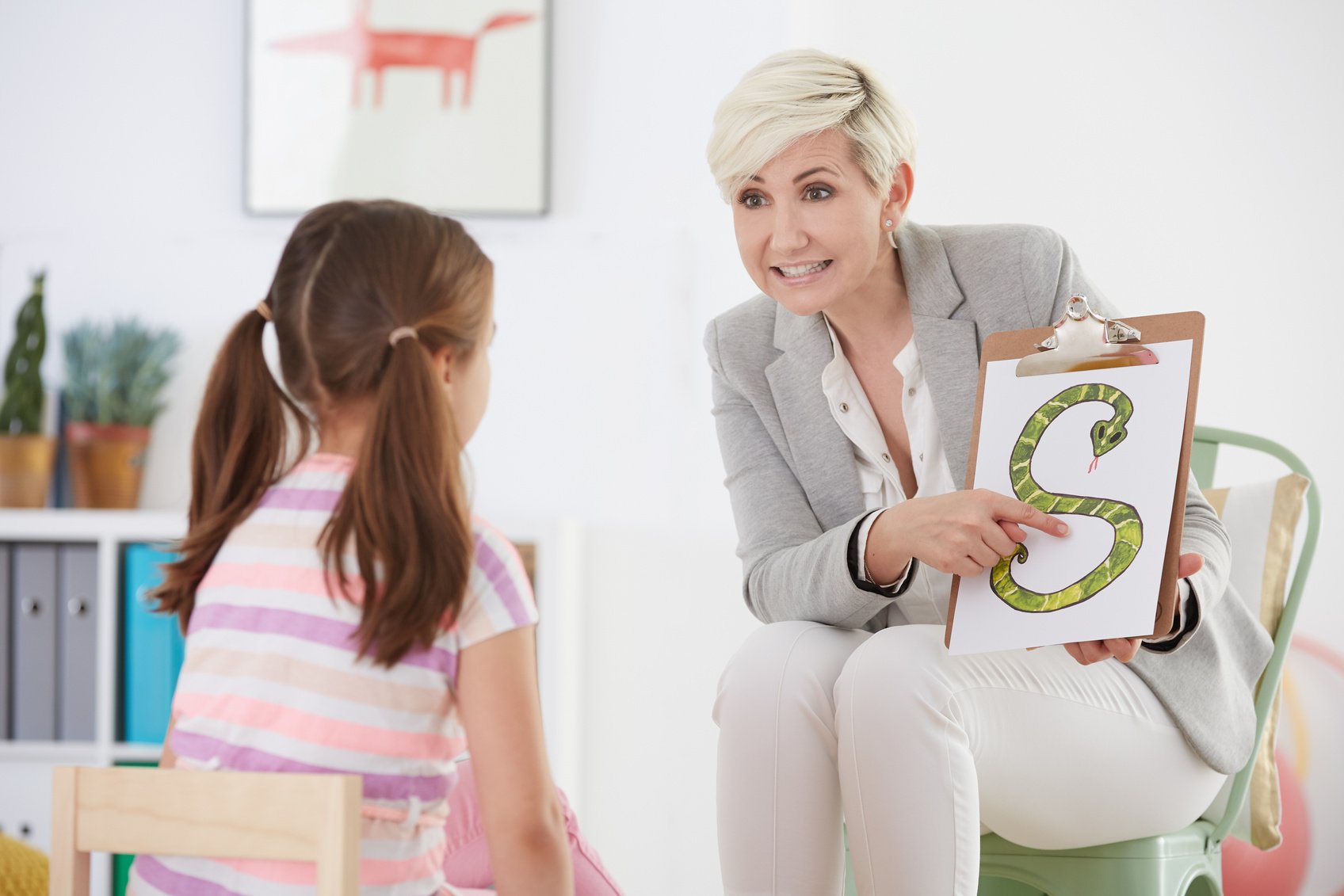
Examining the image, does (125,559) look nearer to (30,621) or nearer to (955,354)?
(30,621)

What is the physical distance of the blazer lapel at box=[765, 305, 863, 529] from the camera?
1334 mm

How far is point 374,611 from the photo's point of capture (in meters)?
0.86

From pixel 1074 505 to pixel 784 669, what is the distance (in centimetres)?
29

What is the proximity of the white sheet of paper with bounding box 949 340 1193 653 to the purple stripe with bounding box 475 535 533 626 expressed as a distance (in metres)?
0.37

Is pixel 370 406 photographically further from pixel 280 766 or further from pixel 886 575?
pixel 886 575

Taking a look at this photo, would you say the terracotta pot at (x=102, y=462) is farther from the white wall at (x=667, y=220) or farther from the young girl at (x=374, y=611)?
the young girl at (x=374, y=611)

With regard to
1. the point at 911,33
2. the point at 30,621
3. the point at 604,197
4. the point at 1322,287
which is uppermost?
the point at 911,33

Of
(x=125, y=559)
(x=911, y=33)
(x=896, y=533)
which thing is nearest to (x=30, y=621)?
(x=125, y=559)

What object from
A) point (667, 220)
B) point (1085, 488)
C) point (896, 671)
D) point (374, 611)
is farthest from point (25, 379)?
point (1085, 488)

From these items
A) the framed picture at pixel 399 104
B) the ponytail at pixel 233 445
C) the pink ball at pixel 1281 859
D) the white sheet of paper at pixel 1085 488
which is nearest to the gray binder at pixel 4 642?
the framed picture at pixel 399 104

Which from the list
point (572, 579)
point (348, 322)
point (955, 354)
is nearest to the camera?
point (348, 322)

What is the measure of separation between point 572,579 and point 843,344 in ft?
3.10

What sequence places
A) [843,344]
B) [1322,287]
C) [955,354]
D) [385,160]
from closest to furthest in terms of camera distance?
[955,354] → [843,344] → [1322,287] → [385,160]

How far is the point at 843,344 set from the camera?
1.41 metres
